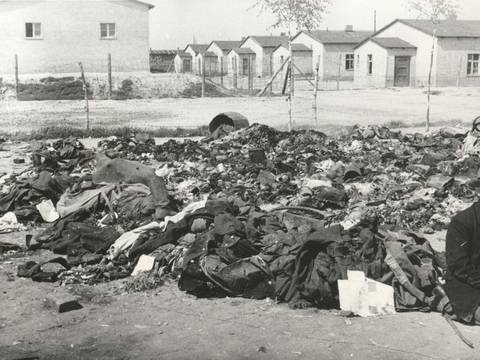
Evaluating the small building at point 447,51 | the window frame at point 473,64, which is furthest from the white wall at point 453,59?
the window frame at point 473,64

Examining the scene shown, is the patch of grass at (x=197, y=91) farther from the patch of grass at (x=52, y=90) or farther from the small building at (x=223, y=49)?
the small building at (x=223, y=49)

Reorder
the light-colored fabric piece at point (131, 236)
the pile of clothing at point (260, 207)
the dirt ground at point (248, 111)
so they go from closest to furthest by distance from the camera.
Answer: the pile of clothing at point (260, 207)
the light-colored fabric piece at point (131, 236)
the dirt ground at point (248, 111)

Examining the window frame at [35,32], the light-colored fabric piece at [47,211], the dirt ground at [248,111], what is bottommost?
the light-colored fabric piece at [47,211]

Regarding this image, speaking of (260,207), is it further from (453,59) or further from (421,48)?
(421,48)

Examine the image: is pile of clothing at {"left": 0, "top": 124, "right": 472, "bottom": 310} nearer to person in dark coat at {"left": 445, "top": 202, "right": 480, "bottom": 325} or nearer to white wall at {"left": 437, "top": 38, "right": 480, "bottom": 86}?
person in dark coat at {"left": 445, "top": 202, "right": 480, "bottom": 325}

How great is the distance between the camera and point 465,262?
5.21 meters

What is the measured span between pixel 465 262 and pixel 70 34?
36.2 m

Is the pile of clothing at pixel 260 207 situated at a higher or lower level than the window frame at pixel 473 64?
lower

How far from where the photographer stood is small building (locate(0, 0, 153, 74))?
123ft

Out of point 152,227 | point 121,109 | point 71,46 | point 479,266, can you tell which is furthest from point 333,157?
point 71,46

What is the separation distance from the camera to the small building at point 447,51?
4491 cm

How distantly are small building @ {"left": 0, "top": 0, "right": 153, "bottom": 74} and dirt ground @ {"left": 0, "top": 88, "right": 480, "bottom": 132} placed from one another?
9.01 meters

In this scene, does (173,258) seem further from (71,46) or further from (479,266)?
(71,46)

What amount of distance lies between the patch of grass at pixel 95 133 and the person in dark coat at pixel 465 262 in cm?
1396
